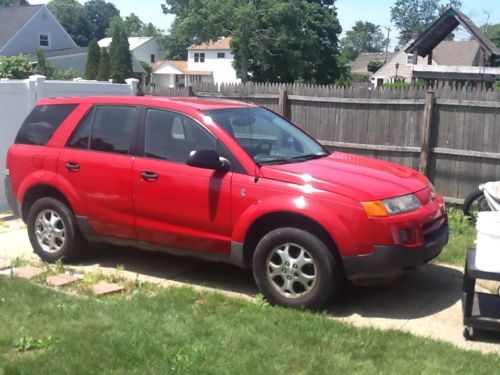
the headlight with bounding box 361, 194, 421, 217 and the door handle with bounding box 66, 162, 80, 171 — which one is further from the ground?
the door handle with bounding box 66, 162, 80, 171

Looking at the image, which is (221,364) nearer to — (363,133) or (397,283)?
(397,283)

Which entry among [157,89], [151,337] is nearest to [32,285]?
[151,337]

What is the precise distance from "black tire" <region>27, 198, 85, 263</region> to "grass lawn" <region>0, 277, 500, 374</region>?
1324 mm

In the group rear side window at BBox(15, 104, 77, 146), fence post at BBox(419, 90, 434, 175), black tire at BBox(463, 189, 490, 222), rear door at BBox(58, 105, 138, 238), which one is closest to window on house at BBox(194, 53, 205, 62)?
fence post at BBox(419, 90, 434, 175)

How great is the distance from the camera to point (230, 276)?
6.54 metres

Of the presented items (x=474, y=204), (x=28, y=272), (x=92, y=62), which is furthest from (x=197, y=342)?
(x=92, y=62)

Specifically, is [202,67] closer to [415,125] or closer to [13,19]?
[13,19]

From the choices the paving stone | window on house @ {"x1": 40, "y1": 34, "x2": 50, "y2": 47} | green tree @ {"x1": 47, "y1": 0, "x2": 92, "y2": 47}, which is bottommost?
the paving stone

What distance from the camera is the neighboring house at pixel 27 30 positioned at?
46.5 meters

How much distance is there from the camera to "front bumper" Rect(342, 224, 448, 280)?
204 inches

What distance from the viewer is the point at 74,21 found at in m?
110

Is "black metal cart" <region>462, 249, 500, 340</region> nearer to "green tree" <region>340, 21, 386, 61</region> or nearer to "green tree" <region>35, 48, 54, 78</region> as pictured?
"green tree" <region>35, 48, 54, 78</region>

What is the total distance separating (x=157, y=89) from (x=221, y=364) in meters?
9.55

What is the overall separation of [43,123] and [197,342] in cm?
356
